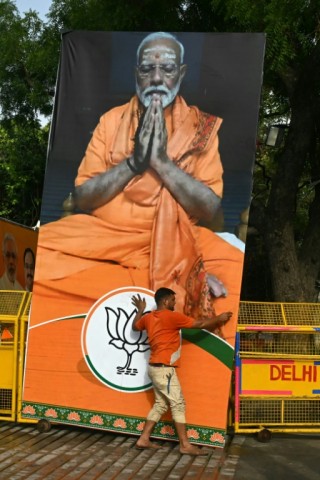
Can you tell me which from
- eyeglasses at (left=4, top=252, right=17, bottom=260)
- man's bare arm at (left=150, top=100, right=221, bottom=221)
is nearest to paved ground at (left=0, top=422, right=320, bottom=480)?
man's bare arm at (left=150, top=100, right=221, bottom=221)

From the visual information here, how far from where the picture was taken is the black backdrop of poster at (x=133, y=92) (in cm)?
804

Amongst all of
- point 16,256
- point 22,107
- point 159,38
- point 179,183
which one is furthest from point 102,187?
point 22,107

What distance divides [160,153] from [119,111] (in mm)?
765

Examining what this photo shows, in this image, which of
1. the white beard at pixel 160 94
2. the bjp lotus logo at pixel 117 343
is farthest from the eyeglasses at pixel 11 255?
the white beard at pixel 160 94

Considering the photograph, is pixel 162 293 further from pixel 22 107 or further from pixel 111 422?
pixel 22 107

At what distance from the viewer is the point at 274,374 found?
8.41m

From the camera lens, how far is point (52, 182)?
862 cm

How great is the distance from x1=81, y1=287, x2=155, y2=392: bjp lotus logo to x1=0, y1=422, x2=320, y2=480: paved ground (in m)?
0.69

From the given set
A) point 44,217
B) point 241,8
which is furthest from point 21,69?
point 44,217

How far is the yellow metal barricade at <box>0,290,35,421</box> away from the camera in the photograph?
857cm

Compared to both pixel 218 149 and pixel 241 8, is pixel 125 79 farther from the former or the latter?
pixel 241 8

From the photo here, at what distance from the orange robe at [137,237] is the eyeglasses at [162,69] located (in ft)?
1.11

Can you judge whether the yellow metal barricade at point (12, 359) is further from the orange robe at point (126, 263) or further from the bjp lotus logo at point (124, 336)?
the bjp lotus logo at point (124, 336)

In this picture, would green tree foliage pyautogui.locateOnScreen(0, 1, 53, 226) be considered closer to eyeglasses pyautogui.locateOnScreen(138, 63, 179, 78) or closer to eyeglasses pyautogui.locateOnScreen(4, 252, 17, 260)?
eyeglasses pyautogui.locateOnScreen(4, 252, 17, 260)
